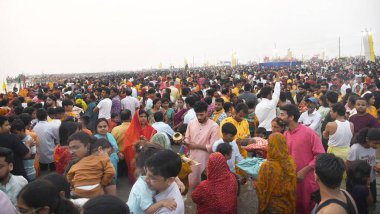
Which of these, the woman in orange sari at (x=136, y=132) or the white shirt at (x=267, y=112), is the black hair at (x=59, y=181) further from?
the white shirt at (x=267, y=112)

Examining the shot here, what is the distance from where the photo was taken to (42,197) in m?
1.87

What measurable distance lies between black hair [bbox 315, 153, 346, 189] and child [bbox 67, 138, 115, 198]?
6.13 feet

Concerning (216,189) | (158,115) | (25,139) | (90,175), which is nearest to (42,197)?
(90,175)

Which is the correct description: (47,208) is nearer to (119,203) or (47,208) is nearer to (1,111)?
(119,203)

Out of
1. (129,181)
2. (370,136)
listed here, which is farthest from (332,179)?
(129,181)

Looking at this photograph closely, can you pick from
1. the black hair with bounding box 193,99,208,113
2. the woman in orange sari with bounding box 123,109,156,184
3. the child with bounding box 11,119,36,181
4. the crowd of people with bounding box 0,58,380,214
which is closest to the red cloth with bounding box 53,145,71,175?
the crowd of people with bounding box 0,58,380,214

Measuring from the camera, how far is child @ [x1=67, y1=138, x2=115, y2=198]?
3033 millimetres

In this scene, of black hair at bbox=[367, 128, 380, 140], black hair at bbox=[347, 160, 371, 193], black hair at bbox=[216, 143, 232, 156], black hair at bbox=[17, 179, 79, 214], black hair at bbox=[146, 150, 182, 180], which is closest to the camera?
black hair at bbox=[17, 179, 79, 214]

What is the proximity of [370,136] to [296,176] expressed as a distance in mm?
1017

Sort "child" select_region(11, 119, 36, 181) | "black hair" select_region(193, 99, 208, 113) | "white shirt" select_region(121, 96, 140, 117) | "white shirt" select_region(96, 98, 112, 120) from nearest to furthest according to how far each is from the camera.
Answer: "black hair" select_region(193, 99, 208, 113)
"child" select_region(11, 119, 36, 181)
"white shirt" select_region(96, 98, 112, 120)
"white shirt" select_region(121, 96, 140, 117)

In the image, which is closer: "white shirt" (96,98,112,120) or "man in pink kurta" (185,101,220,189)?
"man in pink kurta" (185,101,220,189)

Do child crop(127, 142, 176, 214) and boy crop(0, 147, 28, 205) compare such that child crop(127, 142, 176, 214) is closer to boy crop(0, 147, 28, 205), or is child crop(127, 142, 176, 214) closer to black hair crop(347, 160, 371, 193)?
boy crop(0, 147, 28, 205)

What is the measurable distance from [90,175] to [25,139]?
229 cm

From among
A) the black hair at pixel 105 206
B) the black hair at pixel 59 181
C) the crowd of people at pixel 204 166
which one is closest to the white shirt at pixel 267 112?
the crowd of people at pixel 204 166
